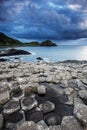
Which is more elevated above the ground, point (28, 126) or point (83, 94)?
point (83, 94)

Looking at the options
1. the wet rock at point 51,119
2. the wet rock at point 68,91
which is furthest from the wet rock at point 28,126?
the wet rock at point 68,91

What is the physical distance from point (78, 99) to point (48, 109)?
0.84 meters

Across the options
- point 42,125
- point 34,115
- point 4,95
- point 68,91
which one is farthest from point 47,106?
point 4,95

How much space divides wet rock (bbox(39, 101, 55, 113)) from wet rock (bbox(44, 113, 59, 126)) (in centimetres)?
12

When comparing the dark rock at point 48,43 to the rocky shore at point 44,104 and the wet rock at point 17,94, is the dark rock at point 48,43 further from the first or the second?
the wet rock at point 17,94

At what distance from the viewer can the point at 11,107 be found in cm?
357

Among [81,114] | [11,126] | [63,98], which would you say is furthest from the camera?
[63,98]

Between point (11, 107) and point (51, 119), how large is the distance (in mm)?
913

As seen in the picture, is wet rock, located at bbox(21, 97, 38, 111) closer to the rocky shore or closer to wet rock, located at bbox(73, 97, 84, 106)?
the rocky shore

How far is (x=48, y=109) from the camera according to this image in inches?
139

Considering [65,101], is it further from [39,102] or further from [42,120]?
[42,120]

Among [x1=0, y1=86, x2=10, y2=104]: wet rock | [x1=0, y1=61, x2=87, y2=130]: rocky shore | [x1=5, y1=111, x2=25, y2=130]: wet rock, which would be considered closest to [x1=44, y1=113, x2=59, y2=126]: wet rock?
[x1=0, y1=61, x2=87, y2=130]: rocky shore

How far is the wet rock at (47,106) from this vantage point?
3505mm

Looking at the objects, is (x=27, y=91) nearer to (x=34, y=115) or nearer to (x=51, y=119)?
(x=34, y=115)
